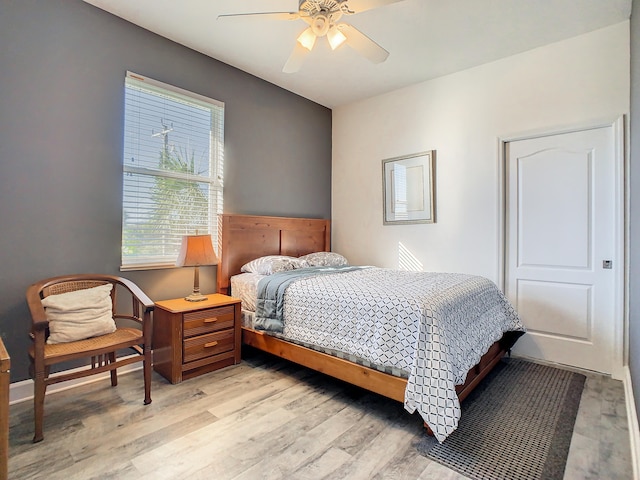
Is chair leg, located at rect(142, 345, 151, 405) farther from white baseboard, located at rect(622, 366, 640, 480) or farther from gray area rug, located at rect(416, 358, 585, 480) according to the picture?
white baseboard, located at rect(622, 366, 640, 480)

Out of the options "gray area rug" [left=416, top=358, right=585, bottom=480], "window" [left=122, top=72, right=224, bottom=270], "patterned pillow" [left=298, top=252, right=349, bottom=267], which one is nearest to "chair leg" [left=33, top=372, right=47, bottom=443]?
"window" [left=122, top=72, right=224, bottom=270]

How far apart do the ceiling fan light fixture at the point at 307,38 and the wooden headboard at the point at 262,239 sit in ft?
5.79

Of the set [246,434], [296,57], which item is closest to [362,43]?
[296,57]

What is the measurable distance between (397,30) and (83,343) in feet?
10.9

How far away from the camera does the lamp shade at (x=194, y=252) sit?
274 cm

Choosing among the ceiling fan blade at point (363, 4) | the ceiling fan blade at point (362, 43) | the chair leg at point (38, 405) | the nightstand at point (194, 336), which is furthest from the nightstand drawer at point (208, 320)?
the ceiling fan blade at point (363, 4)

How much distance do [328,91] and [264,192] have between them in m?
1.51

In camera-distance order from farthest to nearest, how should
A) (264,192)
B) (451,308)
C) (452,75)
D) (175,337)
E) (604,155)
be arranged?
(264,192) → (452,75) → (604,155) → (175,337) → (451,308)

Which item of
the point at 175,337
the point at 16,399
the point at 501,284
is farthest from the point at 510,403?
the point at 16,399

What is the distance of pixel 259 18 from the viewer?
214 cm

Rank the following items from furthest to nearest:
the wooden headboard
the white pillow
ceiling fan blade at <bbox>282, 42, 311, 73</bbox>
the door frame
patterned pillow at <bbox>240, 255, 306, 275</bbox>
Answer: the wooden headboard < patterned pillow at <bbox>240, 255, 306, 275</bbox> < the door frame < ceiling fan blade at <bbox>282, 42, 311, 73</bbox> < the white pillow

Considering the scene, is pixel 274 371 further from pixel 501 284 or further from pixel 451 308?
pixel 501 284

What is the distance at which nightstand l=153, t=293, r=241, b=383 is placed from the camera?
2.58 m

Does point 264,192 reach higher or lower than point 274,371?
higher
